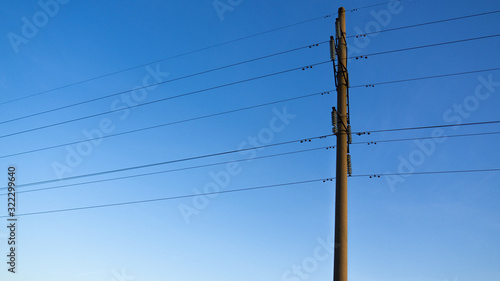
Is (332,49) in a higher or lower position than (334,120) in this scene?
higher

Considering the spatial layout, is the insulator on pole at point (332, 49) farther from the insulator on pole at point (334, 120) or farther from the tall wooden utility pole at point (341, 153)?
the insulator on pole at point (334, 120)

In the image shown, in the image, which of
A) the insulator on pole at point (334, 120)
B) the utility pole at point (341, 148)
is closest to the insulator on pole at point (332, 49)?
the utility pole at point (341, 148)

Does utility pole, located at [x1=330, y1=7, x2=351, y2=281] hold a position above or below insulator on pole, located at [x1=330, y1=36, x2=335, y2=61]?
below

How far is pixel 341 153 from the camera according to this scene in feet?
49.6

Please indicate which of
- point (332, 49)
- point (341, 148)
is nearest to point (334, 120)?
point (341, 148)

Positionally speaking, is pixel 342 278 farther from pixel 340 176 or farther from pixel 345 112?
pixel 345 112

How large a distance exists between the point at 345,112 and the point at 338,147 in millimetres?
1499

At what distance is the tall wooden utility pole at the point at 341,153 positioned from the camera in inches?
539

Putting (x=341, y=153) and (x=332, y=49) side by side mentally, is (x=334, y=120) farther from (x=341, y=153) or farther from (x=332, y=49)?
(x=332, y=49)

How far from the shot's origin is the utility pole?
13.7 m

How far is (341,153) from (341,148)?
27 cm

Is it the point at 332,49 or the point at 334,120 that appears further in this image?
the point at 332,49

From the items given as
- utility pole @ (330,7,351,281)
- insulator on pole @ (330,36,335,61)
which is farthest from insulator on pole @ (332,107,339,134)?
insulator on pole @ (330,36,335,61)

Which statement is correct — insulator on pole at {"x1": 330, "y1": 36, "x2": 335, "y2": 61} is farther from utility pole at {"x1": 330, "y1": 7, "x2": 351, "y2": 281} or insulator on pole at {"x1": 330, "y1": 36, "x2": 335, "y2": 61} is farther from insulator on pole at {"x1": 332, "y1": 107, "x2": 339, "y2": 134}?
insulator on pole at {"x1": 332, "y1": 107, "x2": 339, "y2": 134}
